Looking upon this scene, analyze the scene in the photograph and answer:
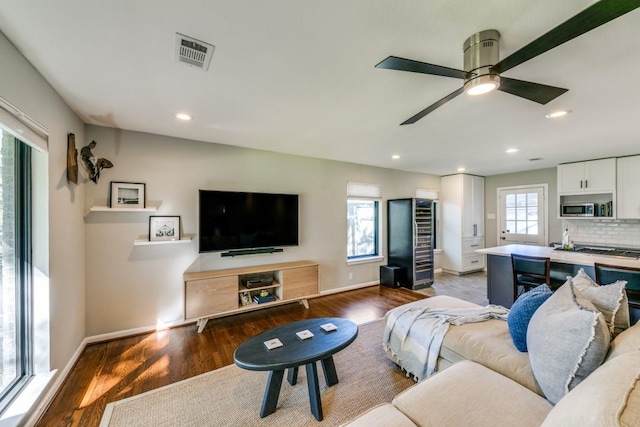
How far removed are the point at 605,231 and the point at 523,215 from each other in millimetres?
1260

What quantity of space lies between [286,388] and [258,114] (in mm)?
2464

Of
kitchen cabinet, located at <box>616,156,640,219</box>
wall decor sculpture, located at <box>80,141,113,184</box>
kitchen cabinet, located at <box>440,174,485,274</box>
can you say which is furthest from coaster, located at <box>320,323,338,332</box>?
kitchen cabinet, located at <box>616,156,640,219</box>

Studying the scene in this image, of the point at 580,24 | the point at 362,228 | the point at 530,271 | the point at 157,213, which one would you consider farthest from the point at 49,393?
the point at 530,271

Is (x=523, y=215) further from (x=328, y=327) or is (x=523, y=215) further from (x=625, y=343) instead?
(x=328, y=327)

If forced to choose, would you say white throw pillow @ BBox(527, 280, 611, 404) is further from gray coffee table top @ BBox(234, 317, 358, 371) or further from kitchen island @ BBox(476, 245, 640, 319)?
kitchen island @ BBox(476, 245, 640, 319)

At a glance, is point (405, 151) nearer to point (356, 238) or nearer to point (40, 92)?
point (356, 238)

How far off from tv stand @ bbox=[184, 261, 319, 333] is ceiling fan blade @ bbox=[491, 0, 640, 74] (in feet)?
10.4

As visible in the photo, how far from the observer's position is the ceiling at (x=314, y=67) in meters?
1.28

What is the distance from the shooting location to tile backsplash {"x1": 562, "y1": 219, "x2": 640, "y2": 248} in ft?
14.2

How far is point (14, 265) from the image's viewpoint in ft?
6.02

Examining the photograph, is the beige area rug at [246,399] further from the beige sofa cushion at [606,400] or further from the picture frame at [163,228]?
the picture frame at [163,228]

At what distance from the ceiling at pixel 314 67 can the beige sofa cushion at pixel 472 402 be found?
1.92 meters

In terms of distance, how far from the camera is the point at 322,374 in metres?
2.24

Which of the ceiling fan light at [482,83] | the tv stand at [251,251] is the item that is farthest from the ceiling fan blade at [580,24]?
the tv stand at [251,251]
